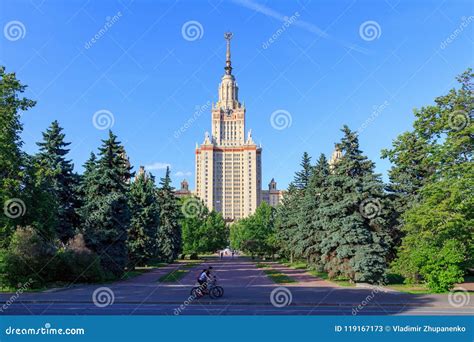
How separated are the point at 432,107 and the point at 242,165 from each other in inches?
6364

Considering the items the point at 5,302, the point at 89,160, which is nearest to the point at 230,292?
the point at 5,302

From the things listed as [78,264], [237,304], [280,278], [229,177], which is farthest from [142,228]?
[229,177]

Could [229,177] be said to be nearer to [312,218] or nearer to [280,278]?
[312,218]

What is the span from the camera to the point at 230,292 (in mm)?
24875

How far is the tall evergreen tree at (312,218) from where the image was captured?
1674 inches

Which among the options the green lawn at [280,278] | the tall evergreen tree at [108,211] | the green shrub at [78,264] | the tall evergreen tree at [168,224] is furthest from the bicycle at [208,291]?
the tall evergreen tree at [168,224]

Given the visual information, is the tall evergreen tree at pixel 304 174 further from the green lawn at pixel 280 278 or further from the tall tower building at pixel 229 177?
the tall tower building at pixel 229 177

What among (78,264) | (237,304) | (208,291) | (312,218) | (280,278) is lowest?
(280,278)

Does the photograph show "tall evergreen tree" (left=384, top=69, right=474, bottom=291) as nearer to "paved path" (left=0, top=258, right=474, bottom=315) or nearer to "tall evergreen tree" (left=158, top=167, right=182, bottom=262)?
"paved path" (left=0, top=258, right=474, bottom=315)

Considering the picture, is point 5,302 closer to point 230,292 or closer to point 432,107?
point 230,292

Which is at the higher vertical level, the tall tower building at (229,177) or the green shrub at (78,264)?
the tall tower building at (229,177)

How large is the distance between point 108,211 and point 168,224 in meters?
25.7

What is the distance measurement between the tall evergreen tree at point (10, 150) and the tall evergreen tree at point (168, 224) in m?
Result: 30.7

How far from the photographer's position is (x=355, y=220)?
3138 centimetres
